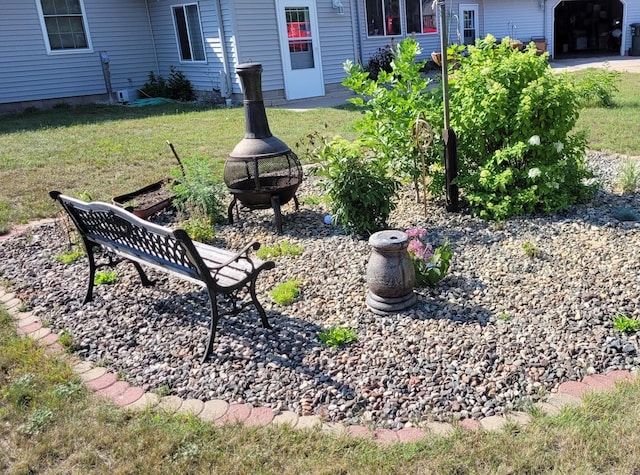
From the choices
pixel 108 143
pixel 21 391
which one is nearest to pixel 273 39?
pixel 108 143

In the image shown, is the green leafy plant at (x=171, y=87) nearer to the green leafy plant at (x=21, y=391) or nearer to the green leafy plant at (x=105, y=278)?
the green leafy plant at (x=105, y=278)

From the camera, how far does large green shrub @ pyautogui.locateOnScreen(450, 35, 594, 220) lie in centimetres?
454

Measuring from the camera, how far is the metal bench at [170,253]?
306 cm

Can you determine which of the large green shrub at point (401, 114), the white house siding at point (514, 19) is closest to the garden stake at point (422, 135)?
the large green shrub at point (401, 114)

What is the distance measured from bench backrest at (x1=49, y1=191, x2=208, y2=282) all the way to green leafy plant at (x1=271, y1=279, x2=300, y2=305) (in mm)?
724

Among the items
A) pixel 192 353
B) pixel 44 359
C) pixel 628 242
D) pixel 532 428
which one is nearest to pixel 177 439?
pixel 192 353

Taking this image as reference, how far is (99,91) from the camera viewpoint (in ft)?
48.4

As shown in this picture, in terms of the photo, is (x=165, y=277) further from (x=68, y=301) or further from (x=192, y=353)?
(x=192, y=353)

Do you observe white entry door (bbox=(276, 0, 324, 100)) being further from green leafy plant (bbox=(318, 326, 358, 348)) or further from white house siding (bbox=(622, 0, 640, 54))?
white house siding (bbox=(622, 0, 640, 54))

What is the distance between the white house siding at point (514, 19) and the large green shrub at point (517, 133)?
682 inches

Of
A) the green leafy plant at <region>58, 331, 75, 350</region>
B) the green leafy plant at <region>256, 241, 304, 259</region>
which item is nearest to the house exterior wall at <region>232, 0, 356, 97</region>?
the green leafy plant at <region>256, 241, 304, 259</region>

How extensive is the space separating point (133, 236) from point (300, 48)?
11.5m

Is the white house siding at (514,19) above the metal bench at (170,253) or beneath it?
above

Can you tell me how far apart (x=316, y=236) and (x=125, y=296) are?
161 cm
